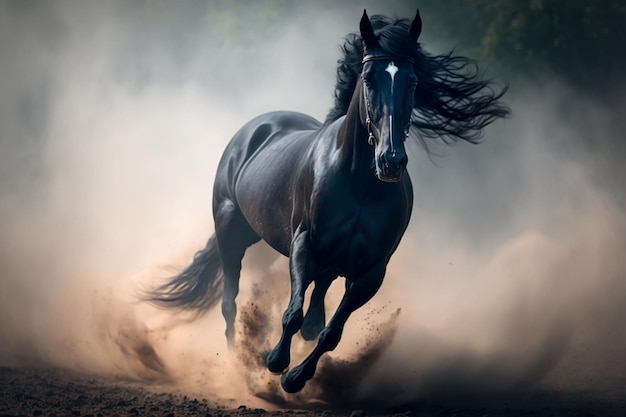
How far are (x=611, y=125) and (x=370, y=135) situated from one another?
24.0 feet

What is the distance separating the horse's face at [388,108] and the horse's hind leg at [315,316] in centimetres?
164

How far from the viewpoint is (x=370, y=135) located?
15.4ft

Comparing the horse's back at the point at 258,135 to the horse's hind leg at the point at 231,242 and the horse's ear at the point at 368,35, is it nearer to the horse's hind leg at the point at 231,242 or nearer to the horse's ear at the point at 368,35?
the horse's hind leg at the point at 231,242

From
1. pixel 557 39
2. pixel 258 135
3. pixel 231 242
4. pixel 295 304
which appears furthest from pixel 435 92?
pixel 557 39

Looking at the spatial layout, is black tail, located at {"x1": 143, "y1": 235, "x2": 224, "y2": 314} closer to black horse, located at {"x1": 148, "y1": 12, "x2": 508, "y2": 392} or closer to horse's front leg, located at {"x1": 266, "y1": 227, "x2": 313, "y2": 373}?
black horse, located at {"x1": 148, "y1": 12, "x2": 508, "y2": 392}

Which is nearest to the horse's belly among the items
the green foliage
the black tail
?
the black tail

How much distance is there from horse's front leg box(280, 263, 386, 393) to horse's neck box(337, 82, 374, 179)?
61 cm

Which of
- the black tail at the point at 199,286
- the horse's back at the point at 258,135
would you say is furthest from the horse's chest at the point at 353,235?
the black tail at the point at 199,286

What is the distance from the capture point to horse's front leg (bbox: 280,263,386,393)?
4.94 meters

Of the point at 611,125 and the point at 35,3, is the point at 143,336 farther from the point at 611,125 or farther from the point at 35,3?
the point at 35,3

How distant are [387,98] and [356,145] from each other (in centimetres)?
48

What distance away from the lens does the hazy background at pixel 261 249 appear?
721cm

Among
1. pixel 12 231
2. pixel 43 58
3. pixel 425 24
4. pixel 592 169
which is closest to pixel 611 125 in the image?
pixel 592 169

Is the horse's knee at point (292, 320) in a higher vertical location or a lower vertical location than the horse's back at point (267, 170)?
lower
